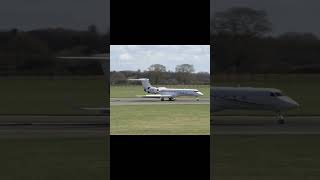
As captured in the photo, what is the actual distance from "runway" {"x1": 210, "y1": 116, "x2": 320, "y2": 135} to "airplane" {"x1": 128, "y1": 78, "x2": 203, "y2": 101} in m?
13.2

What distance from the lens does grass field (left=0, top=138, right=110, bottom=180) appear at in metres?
7.45

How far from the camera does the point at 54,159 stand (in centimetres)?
902

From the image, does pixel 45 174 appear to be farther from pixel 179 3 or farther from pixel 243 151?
pixel 243 151

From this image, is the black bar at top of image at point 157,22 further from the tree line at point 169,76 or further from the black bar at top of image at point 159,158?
the tree line at point 169,76

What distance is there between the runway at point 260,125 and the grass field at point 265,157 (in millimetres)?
1381

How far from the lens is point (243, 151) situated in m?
10.1

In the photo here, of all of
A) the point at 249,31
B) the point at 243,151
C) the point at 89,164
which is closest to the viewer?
the point at 89,164

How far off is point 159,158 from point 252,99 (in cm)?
1173

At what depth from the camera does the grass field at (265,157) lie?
7.49 m

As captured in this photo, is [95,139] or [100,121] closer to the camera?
[95,139]

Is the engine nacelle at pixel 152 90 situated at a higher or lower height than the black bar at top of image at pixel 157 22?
lower

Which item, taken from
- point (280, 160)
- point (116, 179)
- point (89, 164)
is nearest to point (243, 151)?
point (280, 160)

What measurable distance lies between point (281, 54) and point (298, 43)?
39.3 inches

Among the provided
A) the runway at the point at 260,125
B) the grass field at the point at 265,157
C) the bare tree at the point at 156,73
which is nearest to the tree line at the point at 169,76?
the bare tree at the point at 156,73
